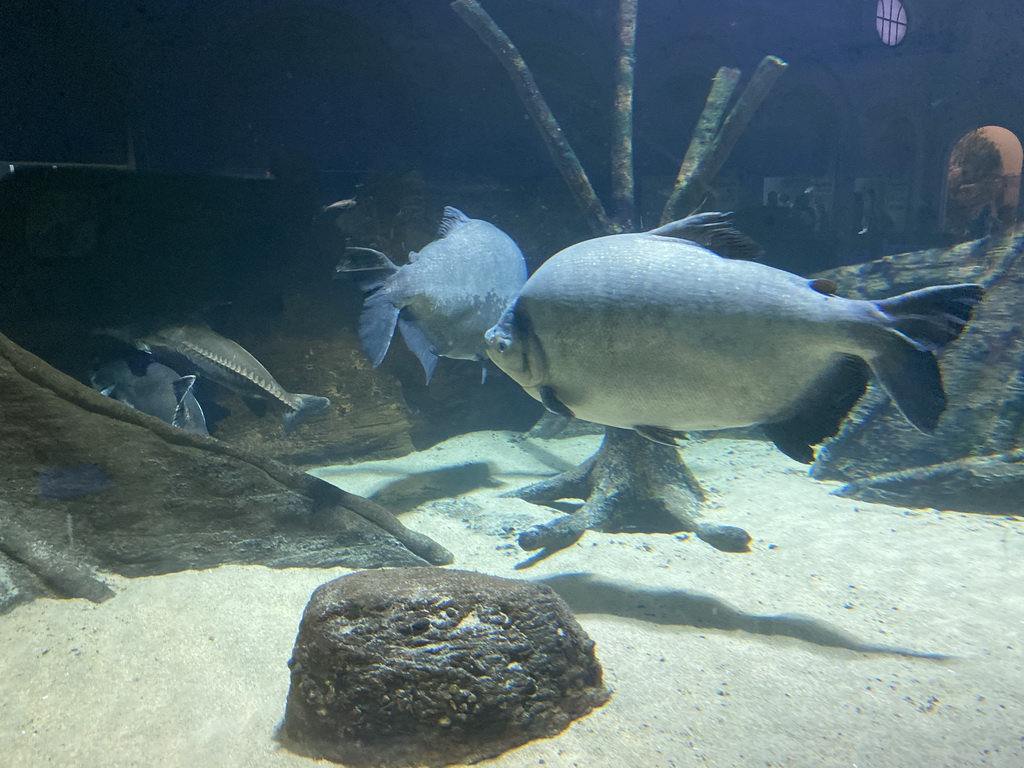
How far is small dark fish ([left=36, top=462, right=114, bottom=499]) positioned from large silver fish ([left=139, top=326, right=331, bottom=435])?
1.52m

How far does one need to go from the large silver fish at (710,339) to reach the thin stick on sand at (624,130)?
9.59ft

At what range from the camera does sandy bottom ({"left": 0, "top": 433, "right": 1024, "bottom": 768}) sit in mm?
1682

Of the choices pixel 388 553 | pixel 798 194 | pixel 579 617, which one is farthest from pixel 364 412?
pixel 798 194

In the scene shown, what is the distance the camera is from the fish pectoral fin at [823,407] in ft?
6.34

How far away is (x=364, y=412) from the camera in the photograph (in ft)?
17.8

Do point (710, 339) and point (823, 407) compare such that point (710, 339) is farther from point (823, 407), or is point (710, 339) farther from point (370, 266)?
point (370, 266)

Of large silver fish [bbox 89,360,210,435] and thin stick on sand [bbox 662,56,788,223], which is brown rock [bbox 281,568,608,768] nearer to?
large silver fish [bbox 89,360,210,435]

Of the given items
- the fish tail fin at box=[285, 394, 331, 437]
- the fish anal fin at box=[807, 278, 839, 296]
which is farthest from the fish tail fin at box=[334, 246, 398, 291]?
the fish anal fin at box=[807, 278, 839, 296]

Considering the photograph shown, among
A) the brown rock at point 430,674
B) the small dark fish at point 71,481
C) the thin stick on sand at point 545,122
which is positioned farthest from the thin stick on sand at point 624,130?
the small dark fish at point 71,481

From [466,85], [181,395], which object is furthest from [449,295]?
[466,85]

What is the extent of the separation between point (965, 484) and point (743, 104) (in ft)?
12.0

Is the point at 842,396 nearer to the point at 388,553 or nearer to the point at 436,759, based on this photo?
the point at 436,759

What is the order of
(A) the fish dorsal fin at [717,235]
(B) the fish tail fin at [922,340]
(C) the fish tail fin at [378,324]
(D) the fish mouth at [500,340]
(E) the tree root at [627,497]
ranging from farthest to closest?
(C) the fish tail fin at [378,324]
(E) the tree root at [627,497]
(D) the fish mouth at [500,340]
(A) the fish dorsal fin at [717,235]
(B) the fish tail fin at [922,340]

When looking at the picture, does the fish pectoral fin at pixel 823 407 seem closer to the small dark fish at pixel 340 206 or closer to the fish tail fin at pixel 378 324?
the fish tail fin at pixel 378 324
